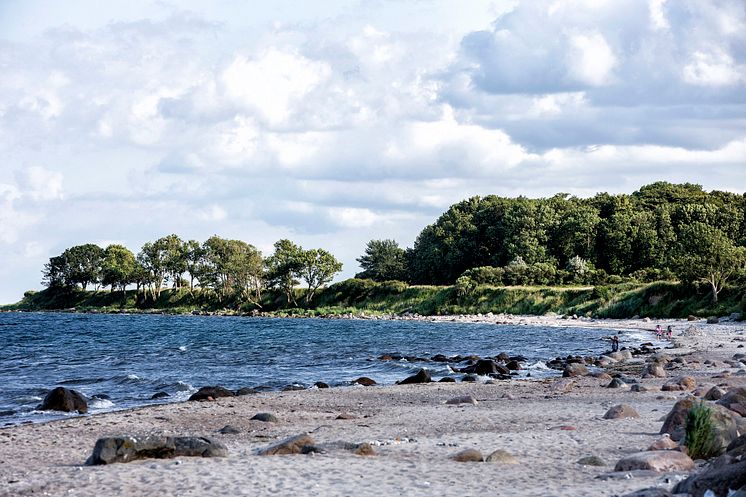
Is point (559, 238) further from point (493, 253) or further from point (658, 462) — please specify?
point (658, 462)

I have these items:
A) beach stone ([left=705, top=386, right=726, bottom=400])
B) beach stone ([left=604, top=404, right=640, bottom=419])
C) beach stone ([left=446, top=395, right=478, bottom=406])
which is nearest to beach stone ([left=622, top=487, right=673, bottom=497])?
beach stone ([left=604, top=404, right=640, bottom=419])

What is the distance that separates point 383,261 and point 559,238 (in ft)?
120

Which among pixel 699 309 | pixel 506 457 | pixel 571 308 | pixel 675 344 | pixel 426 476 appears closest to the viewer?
pixel 426 476

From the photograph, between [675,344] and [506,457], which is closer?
[506,457]

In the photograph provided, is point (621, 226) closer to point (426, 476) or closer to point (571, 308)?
point (571, 308)

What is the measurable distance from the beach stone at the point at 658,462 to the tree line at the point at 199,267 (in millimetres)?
126706

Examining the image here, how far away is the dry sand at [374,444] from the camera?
10.5 meters

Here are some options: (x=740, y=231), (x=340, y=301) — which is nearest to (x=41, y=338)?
(x=340, y=301)

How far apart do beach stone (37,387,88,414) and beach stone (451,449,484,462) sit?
522 inches

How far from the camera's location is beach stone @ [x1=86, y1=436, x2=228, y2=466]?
1232 cm

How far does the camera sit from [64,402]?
22.3 meters

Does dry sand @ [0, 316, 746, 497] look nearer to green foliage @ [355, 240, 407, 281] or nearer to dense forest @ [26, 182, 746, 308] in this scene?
dense forest @ [26, 182, 746, 308]

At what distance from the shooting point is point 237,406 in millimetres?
Result: 21734

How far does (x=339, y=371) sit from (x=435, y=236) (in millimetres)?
106826
